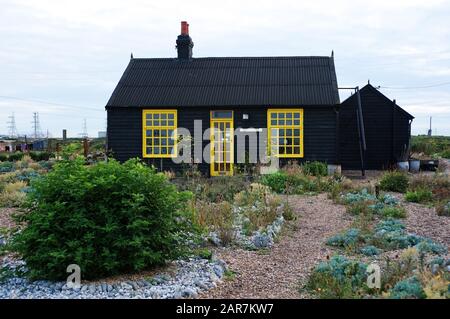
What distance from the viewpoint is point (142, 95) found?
63.8ft

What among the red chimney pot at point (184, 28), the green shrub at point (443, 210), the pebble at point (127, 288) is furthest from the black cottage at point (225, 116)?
the pebble at point (127, 288)

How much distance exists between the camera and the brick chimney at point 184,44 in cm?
2105

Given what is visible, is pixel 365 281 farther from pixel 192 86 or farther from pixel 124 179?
pixel 192 86

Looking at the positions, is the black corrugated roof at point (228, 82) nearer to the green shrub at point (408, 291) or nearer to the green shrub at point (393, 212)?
the green shrub at point (393, 212)

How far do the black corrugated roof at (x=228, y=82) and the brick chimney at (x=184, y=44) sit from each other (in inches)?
13.3

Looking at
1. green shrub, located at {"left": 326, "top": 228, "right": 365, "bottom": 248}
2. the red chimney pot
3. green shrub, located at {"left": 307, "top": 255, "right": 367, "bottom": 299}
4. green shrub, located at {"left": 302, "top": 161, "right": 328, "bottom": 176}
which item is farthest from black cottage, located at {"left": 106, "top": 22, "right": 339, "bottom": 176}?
green shrub, located at {"left": 307, "top": 255, "right": 367, "bottom": 299}

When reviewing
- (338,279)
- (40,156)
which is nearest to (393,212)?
(338,279)

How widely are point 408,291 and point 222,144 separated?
1433cm

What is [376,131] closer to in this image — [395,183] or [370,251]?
[395,183]

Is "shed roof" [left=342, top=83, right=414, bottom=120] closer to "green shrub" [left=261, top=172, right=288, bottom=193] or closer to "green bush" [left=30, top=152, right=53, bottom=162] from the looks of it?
"green shrub" [left=261, top=172, right=288, bottom=193]

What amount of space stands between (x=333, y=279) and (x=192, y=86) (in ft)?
48.6

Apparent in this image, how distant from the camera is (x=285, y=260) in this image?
7266mm
